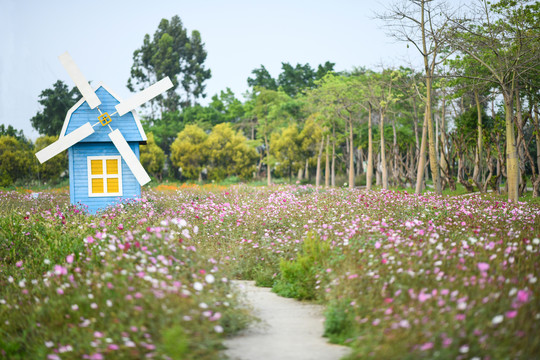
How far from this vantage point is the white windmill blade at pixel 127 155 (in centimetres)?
1452

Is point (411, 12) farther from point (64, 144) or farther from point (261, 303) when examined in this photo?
point (261, 303)

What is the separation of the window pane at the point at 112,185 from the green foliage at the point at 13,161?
79.9ft

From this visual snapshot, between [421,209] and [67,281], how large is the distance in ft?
28.0

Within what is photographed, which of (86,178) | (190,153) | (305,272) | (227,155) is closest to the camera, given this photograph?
(305,272)

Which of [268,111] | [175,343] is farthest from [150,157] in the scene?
[175,343]

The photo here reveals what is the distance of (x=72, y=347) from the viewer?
15.3 ft

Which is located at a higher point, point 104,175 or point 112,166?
point 112,166

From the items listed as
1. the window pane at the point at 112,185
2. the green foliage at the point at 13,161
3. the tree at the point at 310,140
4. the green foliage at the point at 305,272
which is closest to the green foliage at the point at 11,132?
the green foliage at the point at 13,161

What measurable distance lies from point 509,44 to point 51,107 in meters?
44.8

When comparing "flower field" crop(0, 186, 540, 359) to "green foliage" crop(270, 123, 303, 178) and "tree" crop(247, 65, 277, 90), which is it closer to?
"green foliage" crop(270, 123, 303, 178)

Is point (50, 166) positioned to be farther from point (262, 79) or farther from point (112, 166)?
point (262, 79)

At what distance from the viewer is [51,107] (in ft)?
166

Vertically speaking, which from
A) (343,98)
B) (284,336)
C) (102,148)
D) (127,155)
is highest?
Result: (343,98)

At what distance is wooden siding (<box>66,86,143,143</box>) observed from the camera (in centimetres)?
1476
